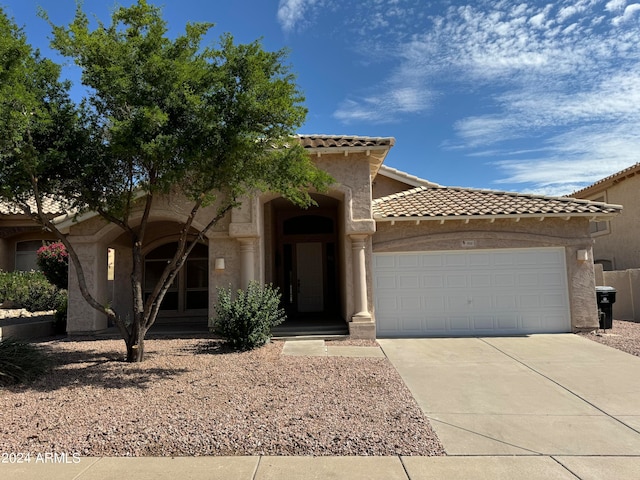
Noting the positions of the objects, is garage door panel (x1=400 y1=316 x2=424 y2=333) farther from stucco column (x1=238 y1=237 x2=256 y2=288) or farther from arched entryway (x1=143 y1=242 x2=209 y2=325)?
arched entryway (x1=143 y1=242 x2=209 y2=325)

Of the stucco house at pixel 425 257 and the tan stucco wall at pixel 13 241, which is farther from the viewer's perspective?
the tan stucco wall at pixel 13 241

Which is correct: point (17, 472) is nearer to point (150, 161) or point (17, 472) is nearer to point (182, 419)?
point (182, 419)

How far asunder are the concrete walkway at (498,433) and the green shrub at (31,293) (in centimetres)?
1195

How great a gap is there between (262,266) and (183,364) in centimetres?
434

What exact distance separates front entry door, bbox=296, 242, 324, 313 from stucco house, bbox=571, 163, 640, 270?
459 inches

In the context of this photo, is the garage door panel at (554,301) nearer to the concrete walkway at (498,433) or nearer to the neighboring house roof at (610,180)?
the concrete walkway at (498,433)

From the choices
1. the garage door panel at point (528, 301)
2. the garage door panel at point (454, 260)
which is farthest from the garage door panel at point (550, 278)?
the garage door panel at point (454, 260)

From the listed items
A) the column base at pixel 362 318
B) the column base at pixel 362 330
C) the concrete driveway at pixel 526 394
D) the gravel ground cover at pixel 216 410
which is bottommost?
the concrete driveway at pixel 526 394

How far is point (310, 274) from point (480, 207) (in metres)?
6.68

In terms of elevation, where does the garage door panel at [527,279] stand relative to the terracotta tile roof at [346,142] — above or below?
below

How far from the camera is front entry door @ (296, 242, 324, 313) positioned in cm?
1605

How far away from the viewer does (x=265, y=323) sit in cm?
1002

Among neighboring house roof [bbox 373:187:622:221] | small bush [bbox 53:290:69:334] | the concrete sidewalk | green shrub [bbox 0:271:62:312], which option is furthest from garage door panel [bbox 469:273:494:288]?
green shrub [bbox 0:271:62:312]

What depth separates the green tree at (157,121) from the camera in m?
7.12
